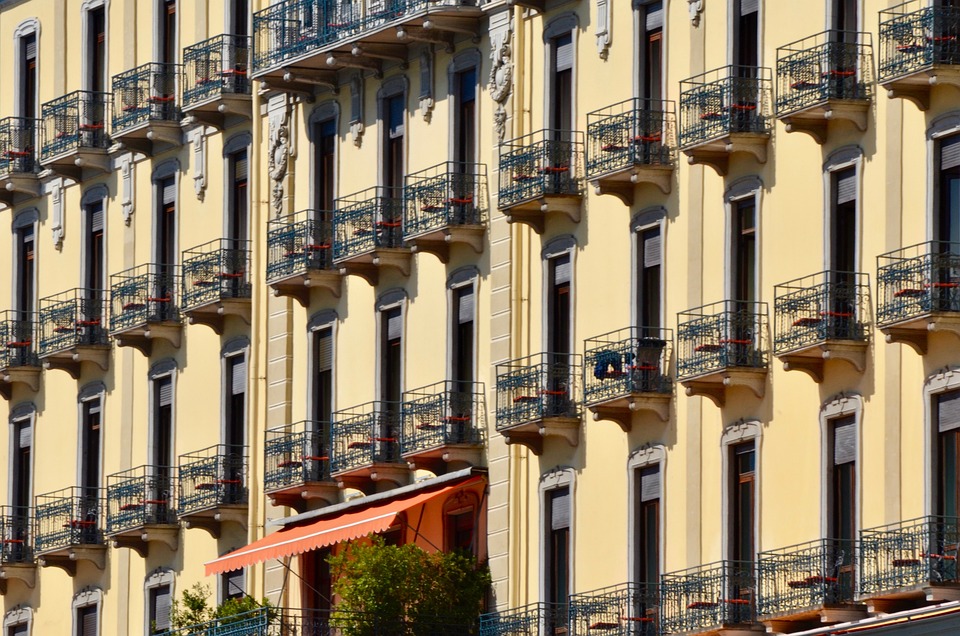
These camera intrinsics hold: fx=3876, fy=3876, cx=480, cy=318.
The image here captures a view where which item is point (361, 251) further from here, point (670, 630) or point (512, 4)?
point (670, 630)

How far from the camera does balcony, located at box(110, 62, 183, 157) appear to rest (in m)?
77.8

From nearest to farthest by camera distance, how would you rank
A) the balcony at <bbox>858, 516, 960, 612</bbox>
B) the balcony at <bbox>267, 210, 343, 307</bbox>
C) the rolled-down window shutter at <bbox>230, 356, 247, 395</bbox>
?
the balcony at <bbox>858, 516, 960, 612</bbox> → the balcony at <bbox>267, 210, 343, 307</bbox> → the rolled-down window shutter at <bbox>230, 356, 247, 395</bbox>

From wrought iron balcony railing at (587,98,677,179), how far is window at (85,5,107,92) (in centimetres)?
1887

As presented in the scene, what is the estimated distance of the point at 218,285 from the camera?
247ft

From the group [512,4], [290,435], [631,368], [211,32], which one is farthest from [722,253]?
[211,32]

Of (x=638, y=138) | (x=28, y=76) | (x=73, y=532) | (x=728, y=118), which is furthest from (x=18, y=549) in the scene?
(x=728, y=118)

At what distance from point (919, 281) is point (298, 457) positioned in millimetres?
17876

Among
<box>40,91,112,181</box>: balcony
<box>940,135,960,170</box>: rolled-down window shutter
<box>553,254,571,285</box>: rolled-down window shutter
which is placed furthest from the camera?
<box>40,91,112,181</box>: balcony

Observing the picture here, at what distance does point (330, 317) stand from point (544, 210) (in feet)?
24.8

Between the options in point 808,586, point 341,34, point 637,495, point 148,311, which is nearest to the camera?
point 808,586

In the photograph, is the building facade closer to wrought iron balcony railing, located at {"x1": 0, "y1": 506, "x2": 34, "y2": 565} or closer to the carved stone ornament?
the carved stone ornament

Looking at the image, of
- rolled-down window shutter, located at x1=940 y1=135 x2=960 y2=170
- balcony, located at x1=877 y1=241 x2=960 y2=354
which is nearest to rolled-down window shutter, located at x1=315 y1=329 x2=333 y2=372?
balcony, located at x1=877 y1=241 x2=960 y2=354

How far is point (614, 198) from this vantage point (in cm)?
6556

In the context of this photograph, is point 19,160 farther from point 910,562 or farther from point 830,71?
point 910,562
